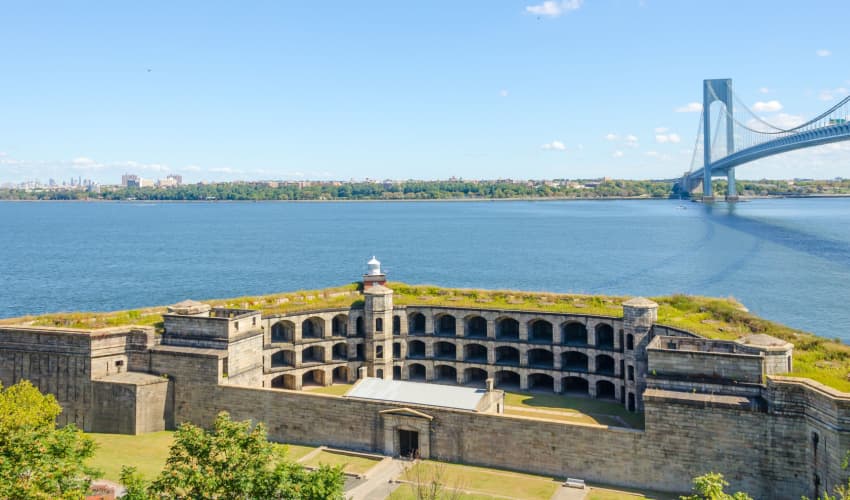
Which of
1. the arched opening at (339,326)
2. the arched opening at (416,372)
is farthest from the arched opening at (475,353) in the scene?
the arched opening at (339,326)

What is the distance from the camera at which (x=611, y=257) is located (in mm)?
104750

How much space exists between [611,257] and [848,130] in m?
35.8

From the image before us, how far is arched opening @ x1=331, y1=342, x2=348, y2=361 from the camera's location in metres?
43.9

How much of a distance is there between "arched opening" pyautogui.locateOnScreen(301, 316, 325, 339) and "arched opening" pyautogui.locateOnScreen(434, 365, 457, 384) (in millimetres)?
7881

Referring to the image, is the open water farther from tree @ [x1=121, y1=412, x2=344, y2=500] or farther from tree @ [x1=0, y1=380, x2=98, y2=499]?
tree @ [x1=0, y1=380, x2=98, y2=499]

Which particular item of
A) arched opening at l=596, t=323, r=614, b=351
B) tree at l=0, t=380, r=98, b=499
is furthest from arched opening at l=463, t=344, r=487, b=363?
tree at l=0, t=380, r=98, b=499

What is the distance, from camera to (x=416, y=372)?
4531cm

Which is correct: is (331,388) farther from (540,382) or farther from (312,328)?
(540,382)

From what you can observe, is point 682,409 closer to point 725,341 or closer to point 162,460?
point 725,341

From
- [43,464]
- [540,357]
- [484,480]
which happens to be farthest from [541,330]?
[43,464]

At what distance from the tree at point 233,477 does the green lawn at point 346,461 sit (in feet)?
38.6

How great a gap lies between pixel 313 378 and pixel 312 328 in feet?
10.7

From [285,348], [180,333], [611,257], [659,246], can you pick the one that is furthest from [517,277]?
[180,333]

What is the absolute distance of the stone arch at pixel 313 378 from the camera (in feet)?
142
